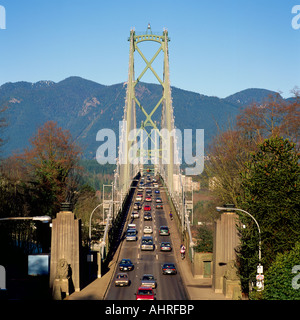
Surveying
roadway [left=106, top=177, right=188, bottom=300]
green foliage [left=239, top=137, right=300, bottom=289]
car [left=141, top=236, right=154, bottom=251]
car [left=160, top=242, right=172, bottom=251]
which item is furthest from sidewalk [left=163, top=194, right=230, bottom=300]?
green foliage [left=239, top=137, right=300, bottom=289]

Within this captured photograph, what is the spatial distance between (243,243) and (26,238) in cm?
4378

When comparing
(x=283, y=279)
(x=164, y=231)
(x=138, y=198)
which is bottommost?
(x=164, y=231)

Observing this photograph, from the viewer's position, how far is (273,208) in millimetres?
37812

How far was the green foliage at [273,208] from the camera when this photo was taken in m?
37.5

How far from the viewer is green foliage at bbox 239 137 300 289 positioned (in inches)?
1476

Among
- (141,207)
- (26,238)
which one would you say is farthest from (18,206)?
(141,207)

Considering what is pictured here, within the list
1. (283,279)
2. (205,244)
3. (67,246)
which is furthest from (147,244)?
(283,279)

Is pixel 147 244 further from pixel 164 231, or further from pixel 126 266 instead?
pixel 126 266

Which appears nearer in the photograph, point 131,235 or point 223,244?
point 223,244

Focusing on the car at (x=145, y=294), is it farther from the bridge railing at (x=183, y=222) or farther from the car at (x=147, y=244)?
the car at (x=147, y=244)

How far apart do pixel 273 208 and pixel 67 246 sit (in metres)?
15.1

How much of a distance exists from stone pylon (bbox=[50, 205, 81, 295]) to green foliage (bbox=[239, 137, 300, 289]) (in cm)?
1216

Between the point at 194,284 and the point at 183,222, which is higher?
the point at 183,222
